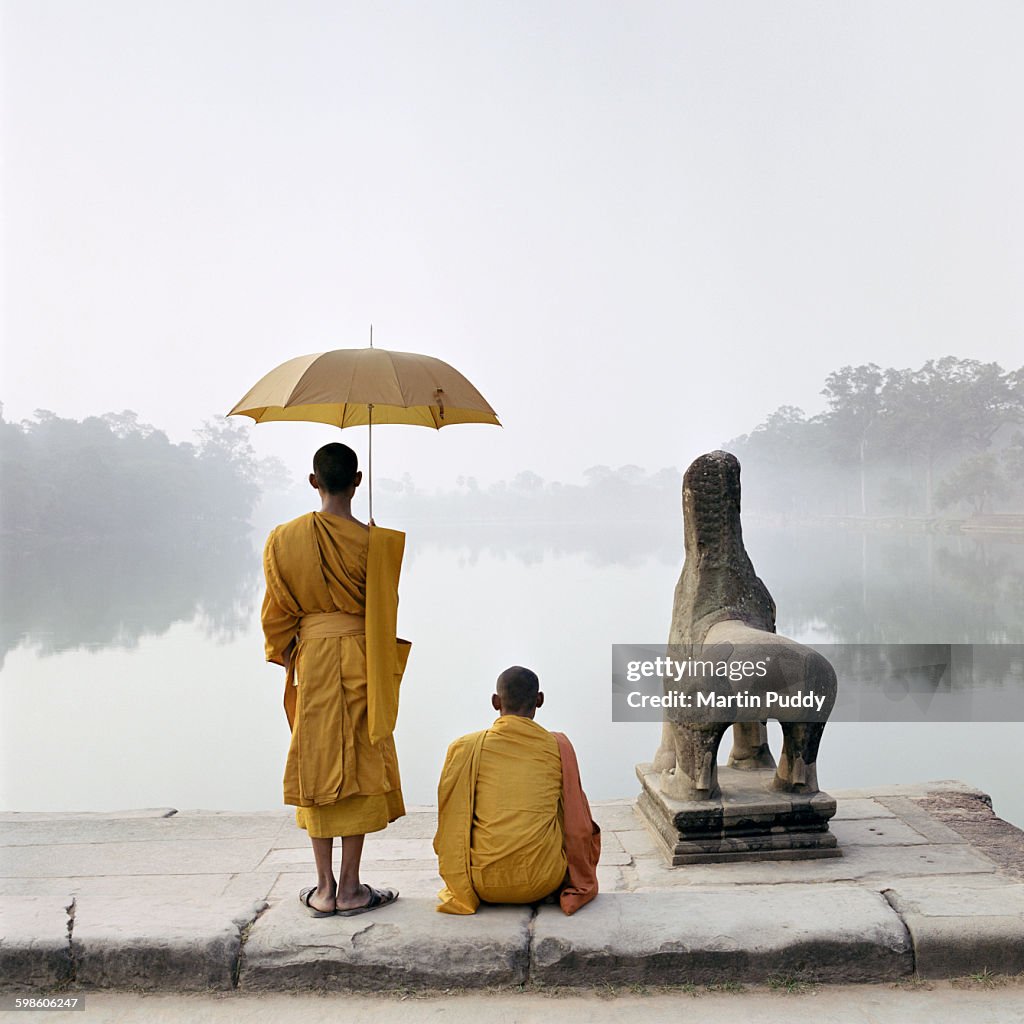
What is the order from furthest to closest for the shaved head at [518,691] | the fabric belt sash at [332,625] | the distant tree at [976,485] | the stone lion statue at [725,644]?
1. the distant tree at [976,485]
2. the stone lion statue at [725,644]
3. the shaved head at [518,691]
4. the fabric belt sash at [332,625]

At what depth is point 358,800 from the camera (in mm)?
3123

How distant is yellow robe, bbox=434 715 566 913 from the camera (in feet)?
10.0

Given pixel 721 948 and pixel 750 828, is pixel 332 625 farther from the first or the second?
pixel 750 828

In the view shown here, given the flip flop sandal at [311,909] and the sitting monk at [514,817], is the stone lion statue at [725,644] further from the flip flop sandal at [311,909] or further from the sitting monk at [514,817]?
the flip flop sandal at [311,909]

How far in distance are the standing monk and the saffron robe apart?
9.8 inches

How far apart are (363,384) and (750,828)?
2.63 meters

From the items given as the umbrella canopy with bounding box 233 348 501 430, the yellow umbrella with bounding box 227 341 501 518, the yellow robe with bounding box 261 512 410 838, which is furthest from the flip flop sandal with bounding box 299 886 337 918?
the umbrella canopy with bounding box 233 348 501 430

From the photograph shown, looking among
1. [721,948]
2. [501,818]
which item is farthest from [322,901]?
[721,948]

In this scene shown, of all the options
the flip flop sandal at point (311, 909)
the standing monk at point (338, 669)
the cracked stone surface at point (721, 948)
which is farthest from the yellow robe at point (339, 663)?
the cracked stone surface at point (721, 948)

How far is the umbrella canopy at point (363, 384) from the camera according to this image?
3.19 m

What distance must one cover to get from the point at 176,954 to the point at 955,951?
2.34 meters

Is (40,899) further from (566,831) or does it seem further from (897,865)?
(897,865)

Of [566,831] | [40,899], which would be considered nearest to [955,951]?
[566,831]

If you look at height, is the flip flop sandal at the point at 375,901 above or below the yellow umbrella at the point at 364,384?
below
